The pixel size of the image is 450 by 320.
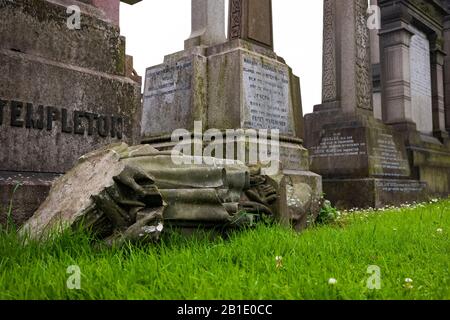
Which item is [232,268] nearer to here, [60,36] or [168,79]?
[60,36]

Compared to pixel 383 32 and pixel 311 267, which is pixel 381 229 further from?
pixel 383 32

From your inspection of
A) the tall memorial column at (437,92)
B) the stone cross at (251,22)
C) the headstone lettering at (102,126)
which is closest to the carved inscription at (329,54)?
the stone cross at (251,22)

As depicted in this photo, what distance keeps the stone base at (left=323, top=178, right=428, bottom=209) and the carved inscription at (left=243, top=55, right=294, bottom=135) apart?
2.77 meters

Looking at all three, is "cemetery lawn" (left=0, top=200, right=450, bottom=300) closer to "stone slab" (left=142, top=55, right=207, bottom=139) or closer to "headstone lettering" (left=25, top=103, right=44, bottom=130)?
"headstone lettering" (left=25, top=103, right=44, bottom=130)

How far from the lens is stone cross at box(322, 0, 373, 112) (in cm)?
910

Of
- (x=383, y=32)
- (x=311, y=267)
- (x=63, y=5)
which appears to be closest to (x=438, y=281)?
(x=311, y=267)

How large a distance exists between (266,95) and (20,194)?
345 cm

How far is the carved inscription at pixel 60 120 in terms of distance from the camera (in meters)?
3.43

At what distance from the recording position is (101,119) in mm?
3973

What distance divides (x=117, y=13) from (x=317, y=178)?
3235 mm

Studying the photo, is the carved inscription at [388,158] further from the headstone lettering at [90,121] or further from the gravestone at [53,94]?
the headstone lettering at [90,121]

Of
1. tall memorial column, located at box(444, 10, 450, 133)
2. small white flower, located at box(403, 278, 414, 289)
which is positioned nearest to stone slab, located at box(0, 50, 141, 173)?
small white flower, located at box(403, 278, 414, 289)

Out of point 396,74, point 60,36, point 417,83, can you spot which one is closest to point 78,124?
point 60,36
